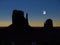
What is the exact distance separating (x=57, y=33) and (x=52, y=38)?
0.08 meters

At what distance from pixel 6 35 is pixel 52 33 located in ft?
1.52

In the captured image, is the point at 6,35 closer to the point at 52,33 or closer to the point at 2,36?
the point at 2,36

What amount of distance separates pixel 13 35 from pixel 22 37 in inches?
3.6

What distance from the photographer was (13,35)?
4.46ft

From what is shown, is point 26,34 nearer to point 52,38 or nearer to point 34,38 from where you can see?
point 34,38

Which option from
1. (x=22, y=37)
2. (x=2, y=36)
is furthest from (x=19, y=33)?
(x=2, y=36)

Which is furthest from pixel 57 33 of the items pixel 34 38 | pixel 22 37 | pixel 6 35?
pixel 6 35

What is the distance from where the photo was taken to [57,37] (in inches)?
54.2

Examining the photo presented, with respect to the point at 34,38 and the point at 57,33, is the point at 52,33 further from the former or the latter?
the point at 34,38

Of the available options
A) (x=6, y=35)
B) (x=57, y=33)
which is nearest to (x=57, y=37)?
(x=57, y=33)

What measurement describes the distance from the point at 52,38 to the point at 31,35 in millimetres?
211

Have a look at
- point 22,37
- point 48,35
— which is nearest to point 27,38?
point 22,37

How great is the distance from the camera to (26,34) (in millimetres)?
1338

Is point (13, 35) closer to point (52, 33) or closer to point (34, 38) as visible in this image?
point (34, 38)
